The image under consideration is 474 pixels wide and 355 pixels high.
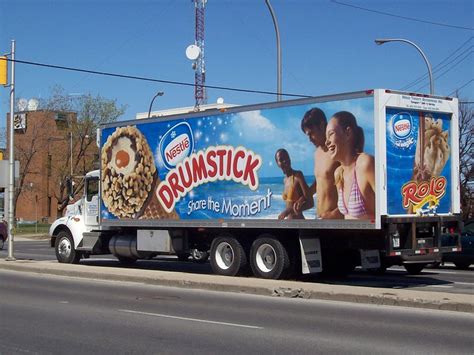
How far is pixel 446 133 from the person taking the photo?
15.8m

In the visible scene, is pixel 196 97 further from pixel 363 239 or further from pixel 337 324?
pixel 337 324

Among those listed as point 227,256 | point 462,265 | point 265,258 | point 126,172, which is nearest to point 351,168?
point 265,258

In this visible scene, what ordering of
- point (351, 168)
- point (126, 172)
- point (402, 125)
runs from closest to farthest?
point (351, 168), point (402, 125), point (126, 172)

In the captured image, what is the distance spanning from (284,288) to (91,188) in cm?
911

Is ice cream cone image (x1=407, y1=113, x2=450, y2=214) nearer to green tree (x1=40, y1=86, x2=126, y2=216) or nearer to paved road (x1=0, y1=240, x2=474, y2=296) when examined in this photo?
paved road (x1=0, y1=240, x2=474, y2=296)

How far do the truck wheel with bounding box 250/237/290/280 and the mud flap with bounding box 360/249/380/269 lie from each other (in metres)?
1.70

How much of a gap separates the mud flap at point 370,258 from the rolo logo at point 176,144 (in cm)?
515

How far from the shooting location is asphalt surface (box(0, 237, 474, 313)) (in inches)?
484

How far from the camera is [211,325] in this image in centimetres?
1030

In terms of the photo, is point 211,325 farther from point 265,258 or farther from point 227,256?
point 227,256

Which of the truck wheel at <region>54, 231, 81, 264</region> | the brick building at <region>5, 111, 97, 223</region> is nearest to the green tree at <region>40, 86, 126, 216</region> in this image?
the brick building at <region>5, 111, 97, 223</region>

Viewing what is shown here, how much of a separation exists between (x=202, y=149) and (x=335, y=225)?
14.3 feet

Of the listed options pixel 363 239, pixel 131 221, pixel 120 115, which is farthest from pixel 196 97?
pixel 363 239

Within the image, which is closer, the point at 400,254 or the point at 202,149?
the point at 400,254
